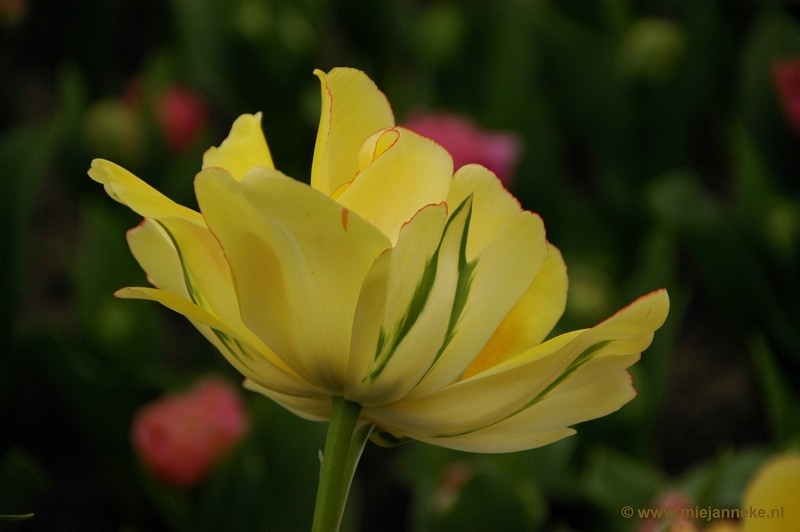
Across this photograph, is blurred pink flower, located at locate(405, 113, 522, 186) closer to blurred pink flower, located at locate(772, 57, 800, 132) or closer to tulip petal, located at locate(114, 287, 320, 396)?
blurred pink flower, located at locate(772, 57, 800, 132)

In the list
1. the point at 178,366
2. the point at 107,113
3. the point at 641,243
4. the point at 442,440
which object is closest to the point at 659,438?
the point at 641,243

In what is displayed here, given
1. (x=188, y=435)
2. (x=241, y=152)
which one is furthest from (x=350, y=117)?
(x=188, y=435)

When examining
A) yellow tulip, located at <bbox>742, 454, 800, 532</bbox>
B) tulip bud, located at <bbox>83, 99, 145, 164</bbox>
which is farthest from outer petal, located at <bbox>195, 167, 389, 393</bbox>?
tulip bud, located at <bbox>83, 99, 145, 164</bbox>

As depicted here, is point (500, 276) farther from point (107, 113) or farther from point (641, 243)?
point (641, 243)

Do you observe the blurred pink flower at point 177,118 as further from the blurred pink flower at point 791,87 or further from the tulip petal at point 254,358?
the tulip petal at point 254,358

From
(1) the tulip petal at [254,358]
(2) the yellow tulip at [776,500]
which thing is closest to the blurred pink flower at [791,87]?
(2) the yellow tulip at [776,500]

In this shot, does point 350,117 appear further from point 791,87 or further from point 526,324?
point 791,87
